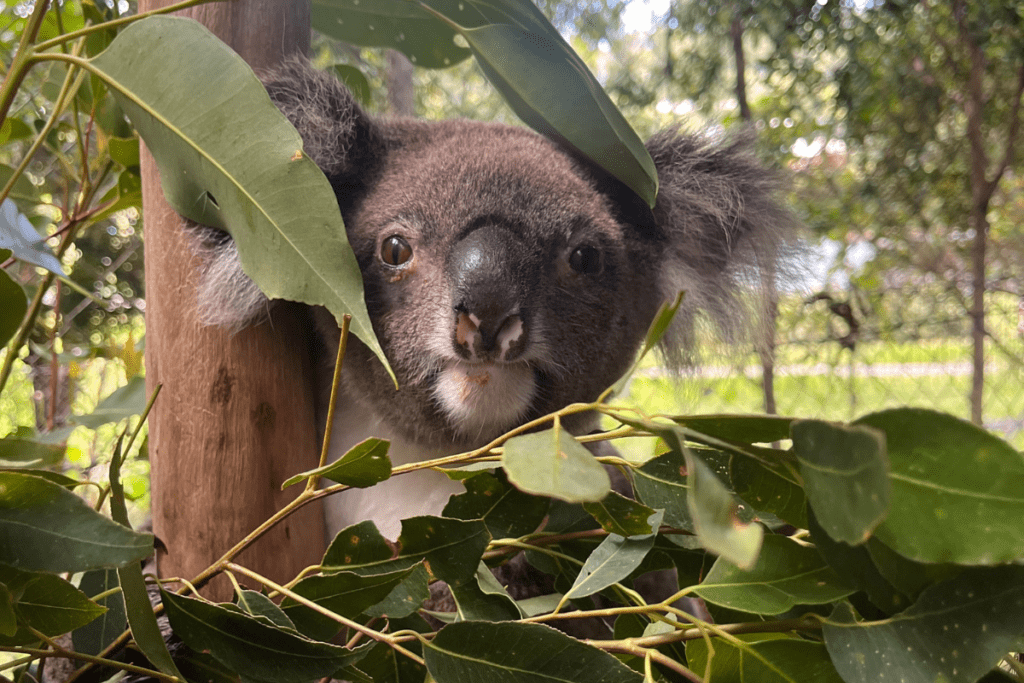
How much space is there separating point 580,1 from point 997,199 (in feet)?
7.57

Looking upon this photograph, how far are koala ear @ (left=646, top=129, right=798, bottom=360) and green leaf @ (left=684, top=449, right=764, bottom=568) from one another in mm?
807

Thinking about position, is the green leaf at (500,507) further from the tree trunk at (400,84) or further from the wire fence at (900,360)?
the wire fence at (900,360)

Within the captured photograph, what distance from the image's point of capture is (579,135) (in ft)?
2.26

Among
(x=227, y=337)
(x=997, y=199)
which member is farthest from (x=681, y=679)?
(x=997, y=199)

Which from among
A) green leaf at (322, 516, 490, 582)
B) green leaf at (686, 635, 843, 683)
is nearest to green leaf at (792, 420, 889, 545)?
green leaf at (686, 635, 843, 683)

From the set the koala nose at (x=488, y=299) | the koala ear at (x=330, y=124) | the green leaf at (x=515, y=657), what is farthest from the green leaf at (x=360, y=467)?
the koala ear at (x=330, y=124)

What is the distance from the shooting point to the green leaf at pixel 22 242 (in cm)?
46

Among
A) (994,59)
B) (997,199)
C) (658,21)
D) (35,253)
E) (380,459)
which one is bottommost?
(380,459)

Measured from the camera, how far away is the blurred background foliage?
211 cm

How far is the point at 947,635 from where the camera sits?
0.32m

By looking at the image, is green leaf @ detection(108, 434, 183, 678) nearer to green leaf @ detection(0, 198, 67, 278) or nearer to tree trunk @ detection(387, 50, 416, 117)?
green leaf @ detection(0, 198, 67, 278)

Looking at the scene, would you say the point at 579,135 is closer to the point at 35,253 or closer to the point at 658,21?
the point at 35,253

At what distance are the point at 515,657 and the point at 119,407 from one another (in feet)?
2.56

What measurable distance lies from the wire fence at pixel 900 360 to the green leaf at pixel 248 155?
2.45 metres
